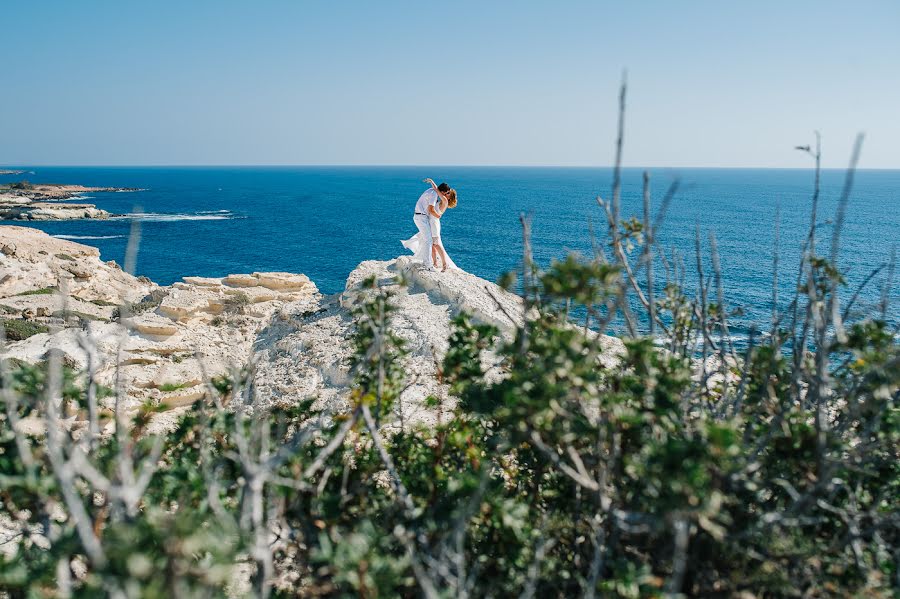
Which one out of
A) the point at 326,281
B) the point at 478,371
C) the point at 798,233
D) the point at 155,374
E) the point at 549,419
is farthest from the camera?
the point at 798,233

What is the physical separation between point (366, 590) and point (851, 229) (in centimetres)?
7598

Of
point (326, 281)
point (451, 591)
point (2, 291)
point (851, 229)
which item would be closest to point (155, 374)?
point (451, 591)

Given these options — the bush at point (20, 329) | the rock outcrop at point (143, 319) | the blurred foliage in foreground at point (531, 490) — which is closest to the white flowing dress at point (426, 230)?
the rock outcrop at point (143, 319)

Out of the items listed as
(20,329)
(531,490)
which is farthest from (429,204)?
(20,329)

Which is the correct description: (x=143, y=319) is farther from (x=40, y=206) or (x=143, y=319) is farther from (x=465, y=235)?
(x=40, y=206)

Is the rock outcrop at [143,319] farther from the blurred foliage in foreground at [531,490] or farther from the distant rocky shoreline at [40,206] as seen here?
the distant rocky shoreline at [40,206]

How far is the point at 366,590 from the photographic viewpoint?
138 inches

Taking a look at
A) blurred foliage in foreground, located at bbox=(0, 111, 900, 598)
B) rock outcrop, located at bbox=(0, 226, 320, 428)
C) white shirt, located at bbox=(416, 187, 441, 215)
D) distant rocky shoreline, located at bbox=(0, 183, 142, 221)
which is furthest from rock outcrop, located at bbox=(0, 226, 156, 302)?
distant rocky shoreline, located at bbox=(0, 183, 142, 221)

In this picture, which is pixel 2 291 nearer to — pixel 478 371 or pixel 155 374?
pixel 155 374

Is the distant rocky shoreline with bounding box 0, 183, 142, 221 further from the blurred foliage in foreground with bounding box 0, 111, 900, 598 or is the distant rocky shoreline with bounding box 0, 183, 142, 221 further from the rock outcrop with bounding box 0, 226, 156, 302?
the blurred foliage in foreground with bounding box 0, 111, 900, 598

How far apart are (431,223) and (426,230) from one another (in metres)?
0.72

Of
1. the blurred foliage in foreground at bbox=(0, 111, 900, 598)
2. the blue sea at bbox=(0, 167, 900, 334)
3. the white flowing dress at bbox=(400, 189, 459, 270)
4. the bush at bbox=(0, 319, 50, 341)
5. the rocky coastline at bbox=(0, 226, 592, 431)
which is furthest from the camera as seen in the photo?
the blue sea at bbox=(0, 167, 900, 334)

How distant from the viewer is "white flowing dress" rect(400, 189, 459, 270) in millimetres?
16156

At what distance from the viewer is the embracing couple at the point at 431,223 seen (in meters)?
15.7
